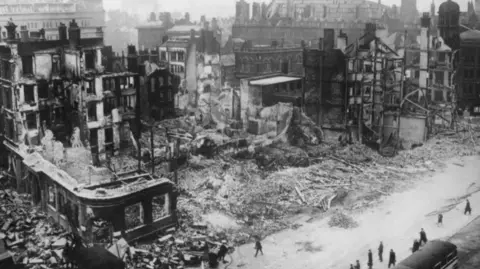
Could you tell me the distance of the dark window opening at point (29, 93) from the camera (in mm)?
48719

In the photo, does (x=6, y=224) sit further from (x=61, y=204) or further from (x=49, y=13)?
(x=49, y=13)

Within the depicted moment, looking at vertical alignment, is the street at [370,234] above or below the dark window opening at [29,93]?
below

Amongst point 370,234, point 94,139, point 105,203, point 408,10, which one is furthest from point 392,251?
point 408,10

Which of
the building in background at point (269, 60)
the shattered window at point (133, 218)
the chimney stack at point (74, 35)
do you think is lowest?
the shattered window at point (133, 218)

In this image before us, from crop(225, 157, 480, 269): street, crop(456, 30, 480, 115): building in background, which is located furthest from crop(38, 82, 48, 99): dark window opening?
crop(456, 30, 480, 115): building in background

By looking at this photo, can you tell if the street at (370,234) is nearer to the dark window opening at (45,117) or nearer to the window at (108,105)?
the window at (108,105)

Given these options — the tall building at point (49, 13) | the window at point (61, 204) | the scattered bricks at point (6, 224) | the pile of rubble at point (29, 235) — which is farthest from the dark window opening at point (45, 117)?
the tall building at point (49, 13)

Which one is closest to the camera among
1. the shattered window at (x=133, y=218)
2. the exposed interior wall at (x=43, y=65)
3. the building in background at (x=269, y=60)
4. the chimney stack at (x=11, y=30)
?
the shattered window at (x=133, y=218)

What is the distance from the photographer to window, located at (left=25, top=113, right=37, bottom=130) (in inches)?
1924

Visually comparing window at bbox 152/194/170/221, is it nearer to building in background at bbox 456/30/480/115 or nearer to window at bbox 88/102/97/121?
window at bbox 88/102/97/121

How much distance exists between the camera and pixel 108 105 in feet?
181

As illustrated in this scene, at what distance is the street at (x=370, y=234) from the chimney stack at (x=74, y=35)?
27.2m

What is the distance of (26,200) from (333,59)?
38048 millimetres

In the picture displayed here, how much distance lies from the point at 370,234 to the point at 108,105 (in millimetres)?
30895
